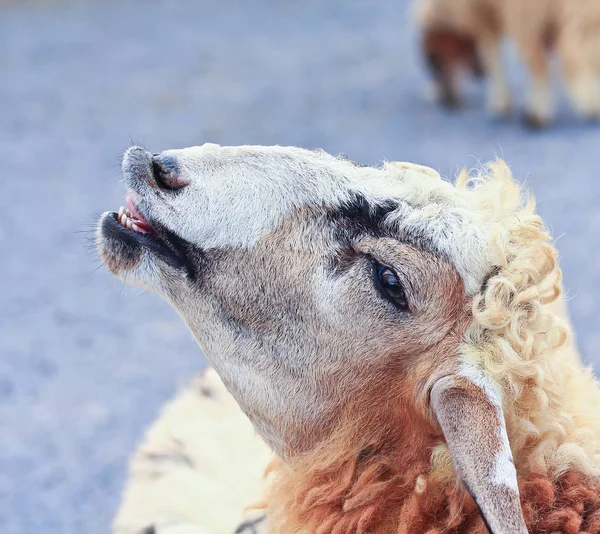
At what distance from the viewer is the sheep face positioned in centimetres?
204

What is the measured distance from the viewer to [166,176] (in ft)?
7.03

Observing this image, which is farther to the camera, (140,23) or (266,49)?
(140,23)

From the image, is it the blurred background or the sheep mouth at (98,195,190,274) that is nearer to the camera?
the sheep mouth at (98,195,190,274)

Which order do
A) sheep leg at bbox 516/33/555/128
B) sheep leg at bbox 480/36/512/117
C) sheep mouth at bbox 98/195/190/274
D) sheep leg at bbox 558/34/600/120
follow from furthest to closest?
sheep leg at bbox 480/36/512/117
sheep leg at bbox 516/33/555/128
sheep leg at bbox 558/34/600/120
sheep mouth at bbox 98/195/190/274

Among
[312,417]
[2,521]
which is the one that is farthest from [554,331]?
[2,521]

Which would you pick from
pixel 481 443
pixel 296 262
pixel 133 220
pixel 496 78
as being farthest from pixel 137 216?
pixel 496 78

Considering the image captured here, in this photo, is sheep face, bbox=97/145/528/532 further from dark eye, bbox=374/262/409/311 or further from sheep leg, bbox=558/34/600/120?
sheep leg, bbox=558/34/600/120

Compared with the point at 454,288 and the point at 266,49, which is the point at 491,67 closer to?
the point at 266,49

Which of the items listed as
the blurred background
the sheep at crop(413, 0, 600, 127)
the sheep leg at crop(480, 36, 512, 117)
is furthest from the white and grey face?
the sheep leg at crop(480, 36, 512, 117)

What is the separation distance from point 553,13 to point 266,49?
4.65 metres

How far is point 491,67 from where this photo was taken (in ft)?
27.1

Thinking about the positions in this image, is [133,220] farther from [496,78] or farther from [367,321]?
[496,78]

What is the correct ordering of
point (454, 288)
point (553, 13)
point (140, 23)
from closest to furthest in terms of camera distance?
1. point (454, 288)
2. point (553, 13)
3. point (140, 23)

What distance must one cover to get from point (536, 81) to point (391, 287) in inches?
244
